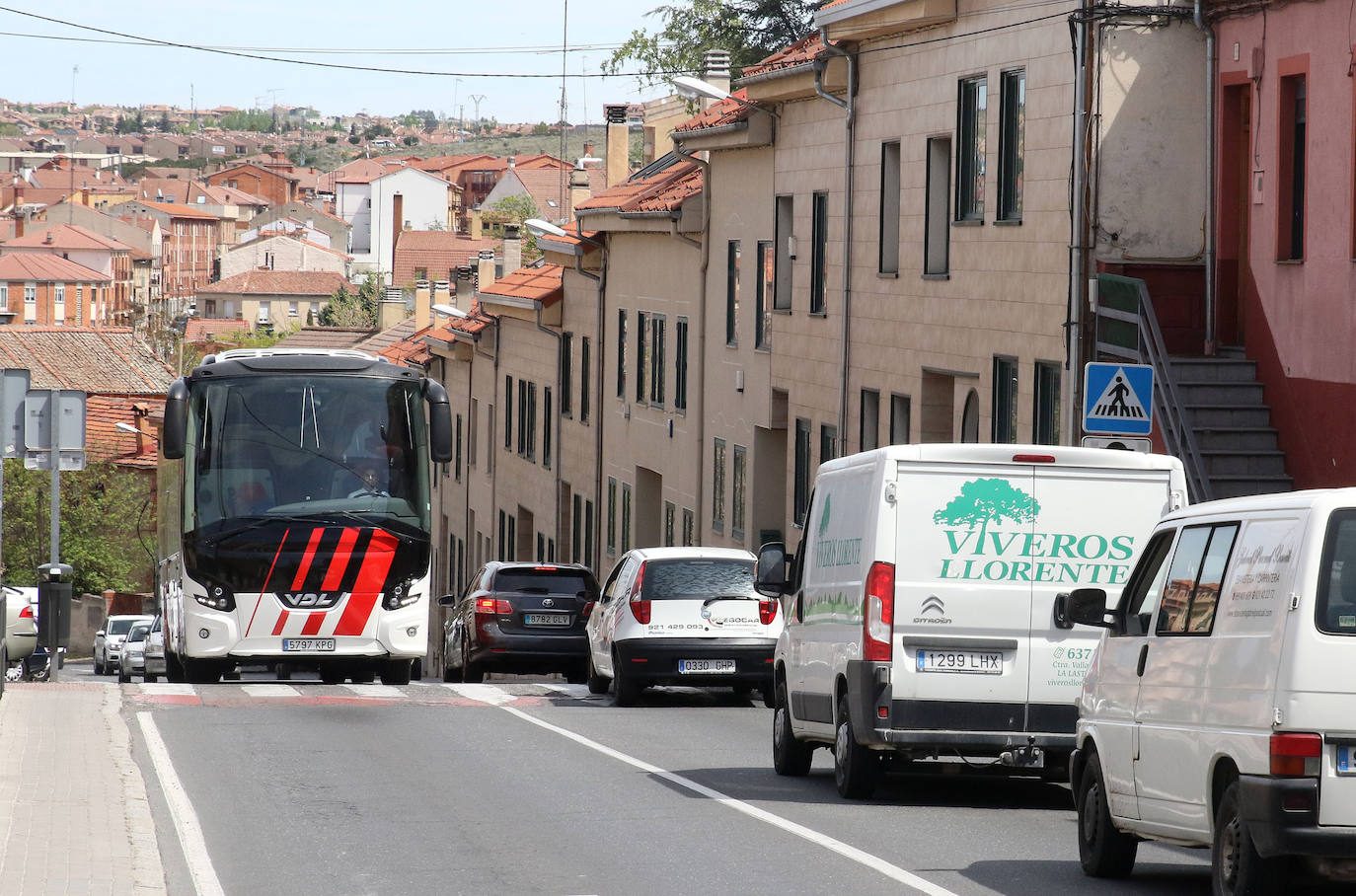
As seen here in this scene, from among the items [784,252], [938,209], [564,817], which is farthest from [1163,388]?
[784,252]

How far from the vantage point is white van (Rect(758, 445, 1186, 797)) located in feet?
39.7

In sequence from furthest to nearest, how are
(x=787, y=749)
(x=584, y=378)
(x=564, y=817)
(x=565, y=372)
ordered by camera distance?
1. (x=565, y=372)
2. (x=584, y=378)
3. (x=787, y=749)
4. (x=564, y=817)

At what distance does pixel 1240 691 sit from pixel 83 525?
68484 millimetres

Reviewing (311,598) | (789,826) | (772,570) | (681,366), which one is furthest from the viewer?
(681,366)

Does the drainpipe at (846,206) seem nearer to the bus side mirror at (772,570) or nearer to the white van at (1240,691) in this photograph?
the bus side mirror at (772,570)

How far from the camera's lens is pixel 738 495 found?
34656 millimetres

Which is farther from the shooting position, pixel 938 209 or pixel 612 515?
pixel 612 515

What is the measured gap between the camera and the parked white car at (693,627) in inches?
812

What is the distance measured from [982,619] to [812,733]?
73.5 inches

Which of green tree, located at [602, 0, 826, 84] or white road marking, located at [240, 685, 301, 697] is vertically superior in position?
green tree, located at [602, 0, 826, 84]

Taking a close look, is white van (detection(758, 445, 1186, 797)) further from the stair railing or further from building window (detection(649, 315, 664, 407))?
building window (detection(649, 315, 664, 407))

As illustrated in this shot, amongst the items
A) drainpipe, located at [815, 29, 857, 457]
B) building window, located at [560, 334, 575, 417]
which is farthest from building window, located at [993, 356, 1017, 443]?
building window, located at [560, 334, 575, 417]

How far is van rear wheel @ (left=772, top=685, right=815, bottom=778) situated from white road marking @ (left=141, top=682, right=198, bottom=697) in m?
8.41

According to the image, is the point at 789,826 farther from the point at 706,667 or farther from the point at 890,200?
the point at 890,200
